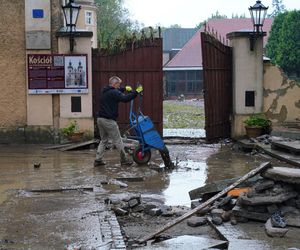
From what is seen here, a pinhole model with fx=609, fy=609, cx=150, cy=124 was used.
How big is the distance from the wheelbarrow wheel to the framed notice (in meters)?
4.24

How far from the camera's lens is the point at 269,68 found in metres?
16.5

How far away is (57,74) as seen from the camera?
15922mm

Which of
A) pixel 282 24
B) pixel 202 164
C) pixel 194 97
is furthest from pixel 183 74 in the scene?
pixel 202 164

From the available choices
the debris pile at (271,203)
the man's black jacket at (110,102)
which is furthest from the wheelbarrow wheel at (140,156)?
the debris pile at (271,203)

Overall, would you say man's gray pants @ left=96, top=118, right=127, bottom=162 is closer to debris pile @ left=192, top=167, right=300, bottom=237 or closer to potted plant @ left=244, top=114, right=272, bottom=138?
potted plant @ left=244, top=114, right=272, bottom=138

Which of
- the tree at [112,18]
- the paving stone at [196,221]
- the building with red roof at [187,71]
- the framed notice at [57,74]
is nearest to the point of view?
the paving stone at [196,221]

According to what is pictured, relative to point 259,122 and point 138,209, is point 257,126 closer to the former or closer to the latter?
point 259,122

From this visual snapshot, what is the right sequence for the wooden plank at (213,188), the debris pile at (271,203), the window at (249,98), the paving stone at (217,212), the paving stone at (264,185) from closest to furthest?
the debris pile at (271,203) < the paving stone at (264,185) < the paving stone at (217,212) < the wooden plank at (213,188) < the window at (249,98)

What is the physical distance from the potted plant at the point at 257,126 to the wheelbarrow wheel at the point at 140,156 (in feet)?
13.6

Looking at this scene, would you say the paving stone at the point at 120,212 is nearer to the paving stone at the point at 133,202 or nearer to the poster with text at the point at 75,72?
the paving stone at the point at 133,202

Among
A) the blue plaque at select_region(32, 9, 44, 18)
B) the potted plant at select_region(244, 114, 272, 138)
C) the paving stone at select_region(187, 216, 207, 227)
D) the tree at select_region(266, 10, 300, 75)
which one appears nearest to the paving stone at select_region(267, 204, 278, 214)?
the paving stone at select_region(187, 216, 207, 227)

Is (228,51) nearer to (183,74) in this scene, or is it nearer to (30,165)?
(30,165)

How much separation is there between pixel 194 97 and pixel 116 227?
47481mm

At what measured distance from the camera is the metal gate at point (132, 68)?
53.2 ft
